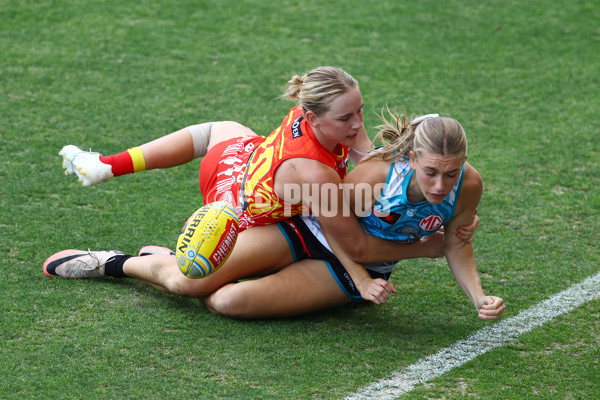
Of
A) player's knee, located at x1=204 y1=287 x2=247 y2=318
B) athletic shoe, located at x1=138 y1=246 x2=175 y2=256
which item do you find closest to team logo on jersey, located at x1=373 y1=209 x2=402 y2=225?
player's knee, located at x1=204 y1=287 x2=247 y2=318

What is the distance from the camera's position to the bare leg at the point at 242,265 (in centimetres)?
407

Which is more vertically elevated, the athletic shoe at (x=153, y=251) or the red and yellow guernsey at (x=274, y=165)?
the red and yellow guernsey at (x=274, y=165)

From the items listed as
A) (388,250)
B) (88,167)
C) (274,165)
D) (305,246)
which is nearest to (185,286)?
(305,246)

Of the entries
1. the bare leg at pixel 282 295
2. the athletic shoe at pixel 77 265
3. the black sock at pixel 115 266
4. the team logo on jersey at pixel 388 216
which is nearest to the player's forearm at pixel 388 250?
the team logo on jersey at pixel 388 216

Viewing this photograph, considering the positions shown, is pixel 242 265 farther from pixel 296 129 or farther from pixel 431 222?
pixel 431 222

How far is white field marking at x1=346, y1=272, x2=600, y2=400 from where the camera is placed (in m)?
3.43

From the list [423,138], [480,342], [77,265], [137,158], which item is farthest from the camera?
[137,158]

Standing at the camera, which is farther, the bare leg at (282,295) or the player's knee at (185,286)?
the player's knee at (185,286)

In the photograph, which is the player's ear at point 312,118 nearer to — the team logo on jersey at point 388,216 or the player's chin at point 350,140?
the player's chin at point 350,140

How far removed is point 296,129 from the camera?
159 inches

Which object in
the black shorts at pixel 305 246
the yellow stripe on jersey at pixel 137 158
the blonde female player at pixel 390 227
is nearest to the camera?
the blonde female player at pixel 390 227

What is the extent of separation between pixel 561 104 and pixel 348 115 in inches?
143

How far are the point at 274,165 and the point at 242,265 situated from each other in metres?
0.54

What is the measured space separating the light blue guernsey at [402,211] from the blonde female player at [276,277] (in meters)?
0.11
